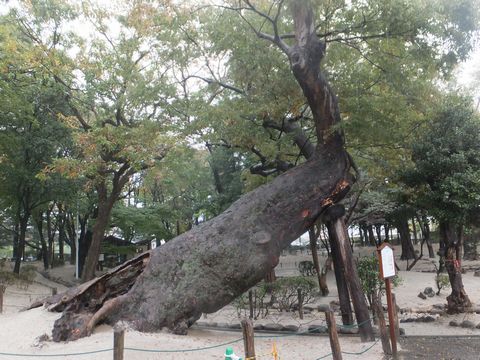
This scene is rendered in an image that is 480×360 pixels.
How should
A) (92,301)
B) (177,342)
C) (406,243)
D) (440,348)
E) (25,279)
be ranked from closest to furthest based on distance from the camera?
(177,342)
(440,348)
(92,301)
(25,279)
(406,243)

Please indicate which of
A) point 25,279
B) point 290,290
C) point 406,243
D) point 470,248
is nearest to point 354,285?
point 290,290

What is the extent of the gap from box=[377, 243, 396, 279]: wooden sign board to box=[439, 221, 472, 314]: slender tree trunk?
5604 mm

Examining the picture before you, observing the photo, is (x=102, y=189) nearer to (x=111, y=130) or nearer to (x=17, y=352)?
(x=111, y=130)

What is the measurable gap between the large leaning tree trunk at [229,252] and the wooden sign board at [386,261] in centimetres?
253

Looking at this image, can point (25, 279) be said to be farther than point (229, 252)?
Yes

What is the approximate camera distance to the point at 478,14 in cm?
812

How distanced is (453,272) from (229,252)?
710 cm

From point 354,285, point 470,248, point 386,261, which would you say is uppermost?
point 470,248

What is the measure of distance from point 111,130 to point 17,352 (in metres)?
8.15

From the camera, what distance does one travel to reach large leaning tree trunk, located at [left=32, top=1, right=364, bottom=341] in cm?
842

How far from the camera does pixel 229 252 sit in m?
8.83

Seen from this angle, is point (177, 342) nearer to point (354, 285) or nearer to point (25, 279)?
point (354, 285)

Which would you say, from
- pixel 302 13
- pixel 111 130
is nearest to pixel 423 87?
pixel 302 13

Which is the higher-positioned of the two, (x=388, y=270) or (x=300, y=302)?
(x=388, y=270)
